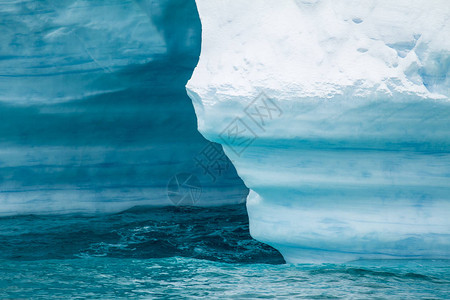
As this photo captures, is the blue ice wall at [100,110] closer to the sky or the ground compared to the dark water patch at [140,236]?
closer to the sky

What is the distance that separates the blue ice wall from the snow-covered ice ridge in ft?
4.35

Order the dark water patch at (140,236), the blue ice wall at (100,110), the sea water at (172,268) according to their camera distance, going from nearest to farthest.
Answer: the sea water at (172,268) → the dark water patch at (140,236) → the blue ice wall at (100,110)

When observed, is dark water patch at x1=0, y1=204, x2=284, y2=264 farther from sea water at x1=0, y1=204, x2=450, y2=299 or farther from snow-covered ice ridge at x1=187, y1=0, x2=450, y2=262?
snow-covered ice ridge at x1=187, y1=0, x2=450, y2=262

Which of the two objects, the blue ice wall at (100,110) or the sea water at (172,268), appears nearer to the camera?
the sea water at (172,268)

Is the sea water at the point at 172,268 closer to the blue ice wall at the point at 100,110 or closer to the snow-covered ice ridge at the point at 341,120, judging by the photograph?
the snow-covered ice ridge at the point at 341,120

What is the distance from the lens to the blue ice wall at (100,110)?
4773 millimetres

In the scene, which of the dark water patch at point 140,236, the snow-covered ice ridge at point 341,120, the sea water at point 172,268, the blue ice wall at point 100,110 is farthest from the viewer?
the blue ice wall at point 100,110

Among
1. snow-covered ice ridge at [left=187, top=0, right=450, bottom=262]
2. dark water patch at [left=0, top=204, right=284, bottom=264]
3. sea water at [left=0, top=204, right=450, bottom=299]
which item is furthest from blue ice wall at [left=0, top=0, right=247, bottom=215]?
snow-covered ice ridge at [left=187, top=0, right=450, bottom=262]

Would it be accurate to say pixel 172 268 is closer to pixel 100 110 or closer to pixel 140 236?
pixel 140 236

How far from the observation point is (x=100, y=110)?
511cm

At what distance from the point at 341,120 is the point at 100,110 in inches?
96.0

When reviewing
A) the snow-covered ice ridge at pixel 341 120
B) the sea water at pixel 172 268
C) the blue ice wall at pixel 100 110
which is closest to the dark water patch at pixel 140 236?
the sea water at pixel 172 268

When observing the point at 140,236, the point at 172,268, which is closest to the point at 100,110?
the point at 140,236

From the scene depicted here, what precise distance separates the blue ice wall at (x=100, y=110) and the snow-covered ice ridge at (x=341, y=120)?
1327mm
